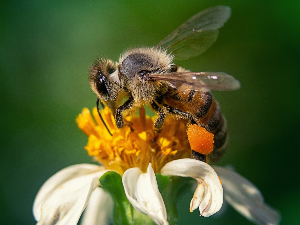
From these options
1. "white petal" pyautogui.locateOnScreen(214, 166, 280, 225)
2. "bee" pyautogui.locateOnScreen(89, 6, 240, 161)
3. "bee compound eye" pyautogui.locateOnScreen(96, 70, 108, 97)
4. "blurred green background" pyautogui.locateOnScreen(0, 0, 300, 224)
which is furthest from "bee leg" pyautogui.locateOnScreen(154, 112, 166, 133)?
"blurred green background" pyautogui.locateOnScreen(0, 0, 300, 224)

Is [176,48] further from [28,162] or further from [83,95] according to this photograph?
[28,162]

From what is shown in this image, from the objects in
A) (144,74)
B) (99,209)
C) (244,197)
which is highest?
(144,74)

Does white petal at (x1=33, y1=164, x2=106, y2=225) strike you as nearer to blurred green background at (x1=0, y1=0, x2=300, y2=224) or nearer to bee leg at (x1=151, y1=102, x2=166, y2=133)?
bee leg at (x1=151, y1=102, x2=166, y2=133)

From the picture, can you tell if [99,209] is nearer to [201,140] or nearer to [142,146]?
[142,146]

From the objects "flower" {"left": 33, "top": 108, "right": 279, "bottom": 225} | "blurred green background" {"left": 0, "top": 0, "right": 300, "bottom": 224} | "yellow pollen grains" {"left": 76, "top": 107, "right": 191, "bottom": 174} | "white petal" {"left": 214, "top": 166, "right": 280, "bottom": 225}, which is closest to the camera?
"flower" {"left": 33, "top": 108, "right": 279, "bottom": 225}

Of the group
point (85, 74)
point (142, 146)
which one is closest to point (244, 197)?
point (142, 146)

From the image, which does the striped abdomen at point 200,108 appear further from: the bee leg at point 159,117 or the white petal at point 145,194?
the white petal at point 145,194
